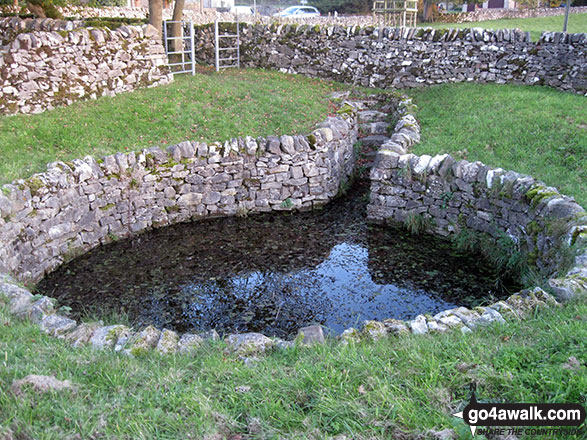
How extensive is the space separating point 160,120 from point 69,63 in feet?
8.30

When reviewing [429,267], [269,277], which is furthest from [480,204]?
[269,277]

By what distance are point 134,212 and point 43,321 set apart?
4963 mm

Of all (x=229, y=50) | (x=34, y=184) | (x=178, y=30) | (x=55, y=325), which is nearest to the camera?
(x=55, y=325)

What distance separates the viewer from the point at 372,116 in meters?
14.8

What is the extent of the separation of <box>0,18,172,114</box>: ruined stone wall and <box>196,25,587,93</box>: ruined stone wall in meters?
4.96

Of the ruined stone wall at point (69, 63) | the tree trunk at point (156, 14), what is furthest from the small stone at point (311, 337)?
the tree trunk at point (156, 14)

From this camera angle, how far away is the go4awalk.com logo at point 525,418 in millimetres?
3383

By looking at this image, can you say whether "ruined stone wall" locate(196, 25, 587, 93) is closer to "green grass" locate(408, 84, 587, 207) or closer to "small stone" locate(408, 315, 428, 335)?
"green grass" locate(408, 84, 587, 207)

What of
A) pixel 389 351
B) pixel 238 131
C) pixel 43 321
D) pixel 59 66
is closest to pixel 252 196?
pixel 238 131

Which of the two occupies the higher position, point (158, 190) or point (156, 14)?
point (156, 14)

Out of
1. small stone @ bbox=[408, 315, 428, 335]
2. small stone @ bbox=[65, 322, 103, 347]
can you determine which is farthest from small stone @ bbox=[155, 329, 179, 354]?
small stone @ bbox=[408, 315, 428, 335]

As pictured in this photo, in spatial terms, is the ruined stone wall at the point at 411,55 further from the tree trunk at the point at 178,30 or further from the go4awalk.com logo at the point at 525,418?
the go4awalk.com logo at the point at 525,418

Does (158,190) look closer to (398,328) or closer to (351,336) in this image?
(351,336)

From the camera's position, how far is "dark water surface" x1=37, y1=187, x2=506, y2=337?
7371mm
